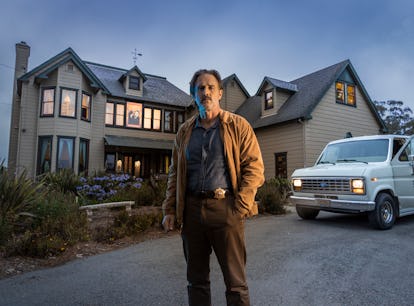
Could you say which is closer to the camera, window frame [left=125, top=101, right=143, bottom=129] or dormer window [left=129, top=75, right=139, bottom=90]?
window frame [left=125, top=101, right=143, bottom=129]

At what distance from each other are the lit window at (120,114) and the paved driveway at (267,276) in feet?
44.4

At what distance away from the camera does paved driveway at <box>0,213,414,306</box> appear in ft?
9.68

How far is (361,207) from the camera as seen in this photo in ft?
18.7

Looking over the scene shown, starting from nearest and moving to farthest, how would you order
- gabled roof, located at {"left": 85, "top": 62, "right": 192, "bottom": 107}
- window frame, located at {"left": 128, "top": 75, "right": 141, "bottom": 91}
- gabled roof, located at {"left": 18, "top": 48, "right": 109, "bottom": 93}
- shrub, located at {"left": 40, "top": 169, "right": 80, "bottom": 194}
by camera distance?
shrub, located at {"left": 40, "top": 169, "right": 80, "bottom": 194}, gabled roof, located at {"left": 18, "top": 48, "right": 109, "bottom": 93}, gabled roof, located at {"left": 85, "top": 62, "right": 192, "bottom": 107}, window frame, located at {"left": 128, "top": 75, "right": 141, "bottom": 91}

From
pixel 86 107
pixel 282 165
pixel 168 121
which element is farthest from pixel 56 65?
pixel 282 165

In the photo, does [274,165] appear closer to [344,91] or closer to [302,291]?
[344,91]

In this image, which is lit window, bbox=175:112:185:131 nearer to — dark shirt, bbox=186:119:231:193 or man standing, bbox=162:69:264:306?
man standing, bbox=162:69:264:306

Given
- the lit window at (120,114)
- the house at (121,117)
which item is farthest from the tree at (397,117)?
the lit window at (120,114)

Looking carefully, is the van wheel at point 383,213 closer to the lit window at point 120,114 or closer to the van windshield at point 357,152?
the van windshield at point 357,152

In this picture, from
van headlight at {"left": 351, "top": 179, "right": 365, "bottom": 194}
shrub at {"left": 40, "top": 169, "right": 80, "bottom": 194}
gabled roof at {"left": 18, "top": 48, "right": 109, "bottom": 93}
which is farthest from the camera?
gabled roof at {"left": 18, "top": 48, "right": 109, "bottom": 93}

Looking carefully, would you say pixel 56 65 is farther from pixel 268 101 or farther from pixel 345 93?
pixel 345 93

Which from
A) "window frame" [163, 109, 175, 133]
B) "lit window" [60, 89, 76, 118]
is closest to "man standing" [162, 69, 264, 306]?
"lit window" [60, 89, 76, 118]

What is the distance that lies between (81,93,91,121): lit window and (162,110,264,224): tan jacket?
15.1m

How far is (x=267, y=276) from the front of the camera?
3494 mm
